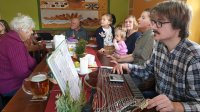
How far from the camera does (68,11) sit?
4.52m

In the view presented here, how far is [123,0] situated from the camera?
4.46m

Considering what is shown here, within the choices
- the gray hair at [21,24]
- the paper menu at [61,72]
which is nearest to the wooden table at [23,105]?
the paper menu at [61,72]

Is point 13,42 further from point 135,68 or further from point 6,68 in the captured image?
point 135,68

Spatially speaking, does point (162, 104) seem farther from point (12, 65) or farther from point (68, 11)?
point (68, 11)

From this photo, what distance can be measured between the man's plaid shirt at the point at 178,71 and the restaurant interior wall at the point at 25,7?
3030 millimetres

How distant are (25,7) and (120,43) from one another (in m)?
2.49

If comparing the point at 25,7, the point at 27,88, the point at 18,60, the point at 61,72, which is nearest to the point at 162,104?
the point at 61,72

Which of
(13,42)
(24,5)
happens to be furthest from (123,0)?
(13,42)

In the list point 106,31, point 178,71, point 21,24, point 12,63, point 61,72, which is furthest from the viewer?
point 106,31

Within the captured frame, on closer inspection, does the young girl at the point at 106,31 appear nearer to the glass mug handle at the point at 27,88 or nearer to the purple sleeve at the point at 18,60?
the purple sleeve at the point at 18,60

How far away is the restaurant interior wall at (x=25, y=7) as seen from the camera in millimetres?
4379

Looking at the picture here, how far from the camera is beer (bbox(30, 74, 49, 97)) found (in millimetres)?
1251

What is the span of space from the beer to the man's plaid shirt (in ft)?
2.25

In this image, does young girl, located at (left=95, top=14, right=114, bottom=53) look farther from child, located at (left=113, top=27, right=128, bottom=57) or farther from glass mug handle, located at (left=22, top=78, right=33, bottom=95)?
glass mug handle, located at (left=22, top=78, right=33, bottom=95)
